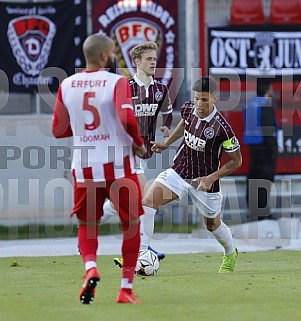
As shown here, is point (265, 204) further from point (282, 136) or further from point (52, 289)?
point (52, 289)

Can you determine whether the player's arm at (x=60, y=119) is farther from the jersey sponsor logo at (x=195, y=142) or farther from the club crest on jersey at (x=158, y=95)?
the club crest on jersey at (x=158, y=95)

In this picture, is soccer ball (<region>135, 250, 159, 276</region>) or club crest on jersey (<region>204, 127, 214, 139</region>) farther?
club crest on jersey (<region>204, 127, 214, 139</region>)

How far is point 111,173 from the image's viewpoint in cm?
766

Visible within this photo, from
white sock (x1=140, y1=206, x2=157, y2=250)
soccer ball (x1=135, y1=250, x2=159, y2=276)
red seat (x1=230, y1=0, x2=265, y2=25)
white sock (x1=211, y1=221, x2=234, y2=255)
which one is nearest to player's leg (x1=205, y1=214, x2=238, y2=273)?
white sock (x1=211, y1=221, x2=234, y2=255)

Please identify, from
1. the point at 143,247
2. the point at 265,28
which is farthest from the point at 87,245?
the point at 265,28

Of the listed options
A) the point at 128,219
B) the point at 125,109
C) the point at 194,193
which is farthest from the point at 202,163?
the point at 125,109

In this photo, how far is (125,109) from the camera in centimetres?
745

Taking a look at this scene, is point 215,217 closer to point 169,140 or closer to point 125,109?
point 169,140

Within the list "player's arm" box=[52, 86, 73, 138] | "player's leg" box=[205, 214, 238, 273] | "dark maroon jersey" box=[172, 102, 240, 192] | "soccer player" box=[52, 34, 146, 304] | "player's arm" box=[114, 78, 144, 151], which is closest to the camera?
"player's arm" box=[114, 78, 144, 151]

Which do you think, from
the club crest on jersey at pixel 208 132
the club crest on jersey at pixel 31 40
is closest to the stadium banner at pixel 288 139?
the club crest on jersey at pixel 31 40

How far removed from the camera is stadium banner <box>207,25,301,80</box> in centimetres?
1633

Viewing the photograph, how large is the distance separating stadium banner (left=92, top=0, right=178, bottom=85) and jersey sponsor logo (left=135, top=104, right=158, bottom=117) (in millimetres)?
4835

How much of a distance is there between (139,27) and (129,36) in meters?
0.23

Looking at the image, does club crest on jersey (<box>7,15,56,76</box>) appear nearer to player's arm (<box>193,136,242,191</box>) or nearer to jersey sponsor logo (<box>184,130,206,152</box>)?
jersey sponsor logo (<box>184,130,206,152</box>)
